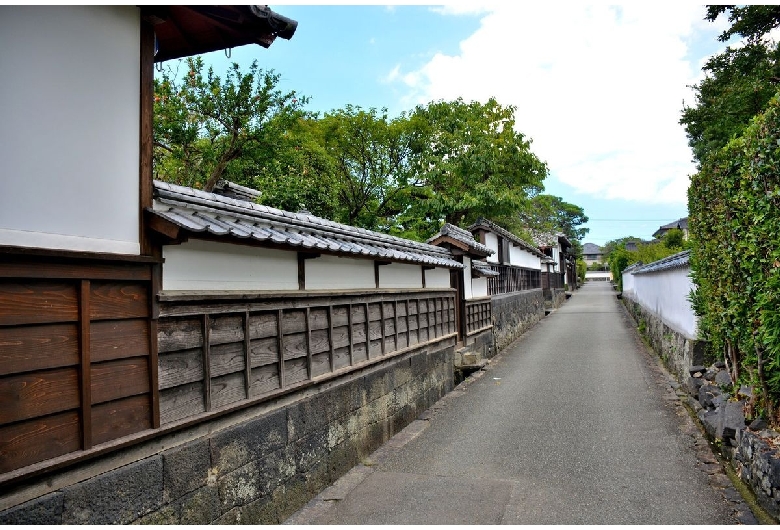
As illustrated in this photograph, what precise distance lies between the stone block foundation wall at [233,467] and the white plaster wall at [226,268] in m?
1.35

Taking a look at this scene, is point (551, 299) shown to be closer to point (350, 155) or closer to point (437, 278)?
point (350, 155)

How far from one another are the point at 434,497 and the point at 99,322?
4.40 m

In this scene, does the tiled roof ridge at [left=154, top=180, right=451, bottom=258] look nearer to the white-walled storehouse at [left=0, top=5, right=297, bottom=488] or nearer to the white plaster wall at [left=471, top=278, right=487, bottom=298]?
the white-walled storehouse at [left=0, top=5, right=297, bottom=488]

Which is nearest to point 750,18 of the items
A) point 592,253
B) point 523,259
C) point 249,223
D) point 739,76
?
point 739,76

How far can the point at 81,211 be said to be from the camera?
3.82 m

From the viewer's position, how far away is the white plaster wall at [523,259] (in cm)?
2674

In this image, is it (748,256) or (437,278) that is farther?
(437,278)

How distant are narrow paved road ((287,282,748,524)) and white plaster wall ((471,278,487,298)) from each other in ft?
15.5

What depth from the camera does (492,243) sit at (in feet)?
75.0

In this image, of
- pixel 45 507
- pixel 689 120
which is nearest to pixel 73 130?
pixel 45 507

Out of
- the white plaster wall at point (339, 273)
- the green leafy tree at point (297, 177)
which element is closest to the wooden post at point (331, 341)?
the white plaster wall at point (339, 273)

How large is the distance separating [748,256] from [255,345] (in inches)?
242

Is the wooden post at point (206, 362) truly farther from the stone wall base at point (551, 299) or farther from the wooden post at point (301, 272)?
the stone wall base at point (551, 299)

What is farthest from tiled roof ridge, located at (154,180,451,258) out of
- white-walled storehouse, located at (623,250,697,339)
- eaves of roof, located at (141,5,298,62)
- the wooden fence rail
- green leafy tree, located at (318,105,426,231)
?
green leafy tree, located at (318,105,426,231)
